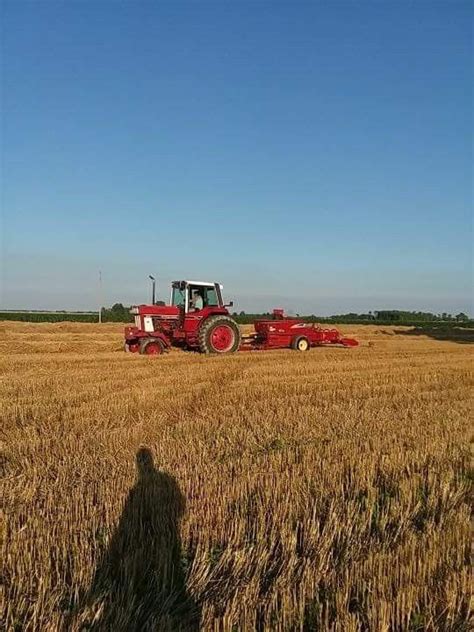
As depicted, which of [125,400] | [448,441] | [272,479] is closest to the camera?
[272,479]

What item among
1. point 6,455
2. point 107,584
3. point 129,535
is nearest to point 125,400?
point 6,455

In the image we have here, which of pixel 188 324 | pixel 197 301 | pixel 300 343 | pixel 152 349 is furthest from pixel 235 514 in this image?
pixel 300 343

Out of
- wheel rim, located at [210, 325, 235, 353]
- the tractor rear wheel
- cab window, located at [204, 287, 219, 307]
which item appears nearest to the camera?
the tractor rear wheel

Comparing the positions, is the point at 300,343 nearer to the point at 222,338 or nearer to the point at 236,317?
the point at 222,338

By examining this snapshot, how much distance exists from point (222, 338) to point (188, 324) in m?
1.19

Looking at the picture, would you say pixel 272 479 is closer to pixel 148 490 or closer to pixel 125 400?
pixel 148 490

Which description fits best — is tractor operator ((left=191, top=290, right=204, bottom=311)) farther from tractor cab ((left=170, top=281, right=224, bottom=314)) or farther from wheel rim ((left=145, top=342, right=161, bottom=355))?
wheel rim ((left=145, top=342, right=161, bottom=355))

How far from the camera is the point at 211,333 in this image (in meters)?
18.0

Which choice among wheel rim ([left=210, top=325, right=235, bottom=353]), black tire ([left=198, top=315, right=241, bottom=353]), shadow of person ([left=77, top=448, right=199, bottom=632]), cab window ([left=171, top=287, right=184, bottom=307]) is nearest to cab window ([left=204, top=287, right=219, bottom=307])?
black tire ([left=198, top=315, right=241, bottom=353])

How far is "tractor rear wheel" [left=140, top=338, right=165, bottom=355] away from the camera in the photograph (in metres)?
17.5

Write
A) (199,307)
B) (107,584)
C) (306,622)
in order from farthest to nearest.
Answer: (199,307)
(107,584)
(306,622)

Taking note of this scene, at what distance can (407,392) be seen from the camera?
37.3ft

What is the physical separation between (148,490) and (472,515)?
2797 mm

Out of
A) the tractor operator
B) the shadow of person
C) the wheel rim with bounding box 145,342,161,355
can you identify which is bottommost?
the shadow of person
